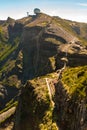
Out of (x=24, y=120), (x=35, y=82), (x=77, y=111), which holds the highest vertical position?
(x=77, y=111)

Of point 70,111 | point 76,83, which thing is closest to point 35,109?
point 76,83

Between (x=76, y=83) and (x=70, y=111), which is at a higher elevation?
(x=76, y=83)

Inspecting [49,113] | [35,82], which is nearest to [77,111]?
[49,113]

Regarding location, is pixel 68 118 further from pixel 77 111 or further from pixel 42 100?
pixel 42 100

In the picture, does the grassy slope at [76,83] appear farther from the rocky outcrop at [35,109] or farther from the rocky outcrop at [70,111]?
the rocky outcrop at [35,109]

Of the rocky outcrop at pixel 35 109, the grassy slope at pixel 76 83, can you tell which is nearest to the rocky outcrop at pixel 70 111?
the grassy slope at pixel 76 83

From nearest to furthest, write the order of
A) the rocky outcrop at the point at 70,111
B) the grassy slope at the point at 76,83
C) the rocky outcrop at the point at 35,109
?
1. the rocky outcrop at the point at 70,111
2. the grassy slope at the point at 76,83
3. the rocky outcrop at the point at 35,109

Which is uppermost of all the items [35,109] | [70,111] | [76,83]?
[76,83]

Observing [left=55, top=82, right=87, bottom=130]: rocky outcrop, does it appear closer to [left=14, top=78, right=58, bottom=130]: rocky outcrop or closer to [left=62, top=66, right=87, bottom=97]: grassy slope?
[left=62, top=66, right=87, bottom=97]: grassy slope

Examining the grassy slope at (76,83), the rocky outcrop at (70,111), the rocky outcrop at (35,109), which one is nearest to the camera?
the rocky outcrop at (70,111)

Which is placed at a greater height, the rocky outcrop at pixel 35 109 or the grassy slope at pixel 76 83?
the grassy slope at pixel 76 83

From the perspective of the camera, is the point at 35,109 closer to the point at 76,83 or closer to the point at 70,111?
the point at 76,83
